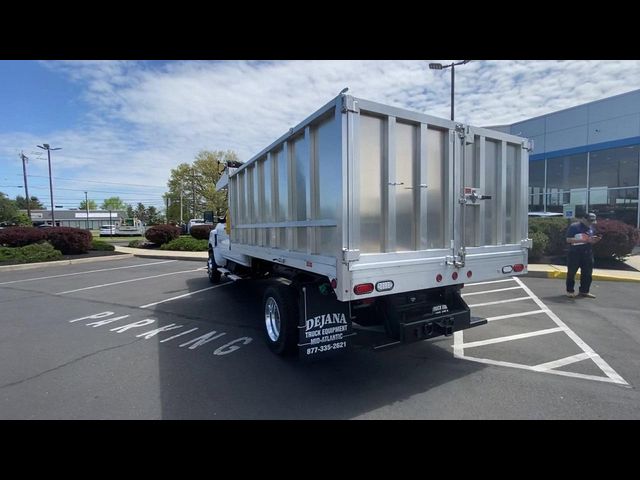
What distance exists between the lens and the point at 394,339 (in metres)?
3.90

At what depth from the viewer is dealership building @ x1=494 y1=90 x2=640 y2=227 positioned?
67.4ft

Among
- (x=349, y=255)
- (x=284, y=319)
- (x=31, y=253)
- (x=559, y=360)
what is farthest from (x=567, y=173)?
(x=31, y=253)

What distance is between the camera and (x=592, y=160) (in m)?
22.1

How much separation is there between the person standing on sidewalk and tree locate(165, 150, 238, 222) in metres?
36.6

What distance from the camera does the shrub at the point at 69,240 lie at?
18125 mm

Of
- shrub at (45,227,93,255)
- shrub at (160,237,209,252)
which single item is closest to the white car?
A: shrub at (45,227,93,255)

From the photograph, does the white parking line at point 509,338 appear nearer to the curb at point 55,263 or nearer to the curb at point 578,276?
the curb at point 578,276

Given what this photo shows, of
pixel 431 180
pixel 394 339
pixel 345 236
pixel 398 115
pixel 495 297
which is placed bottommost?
pixel 495 297

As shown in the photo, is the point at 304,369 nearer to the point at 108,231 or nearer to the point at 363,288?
the point at 363,288

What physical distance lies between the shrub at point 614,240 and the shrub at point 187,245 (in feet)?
57.4
